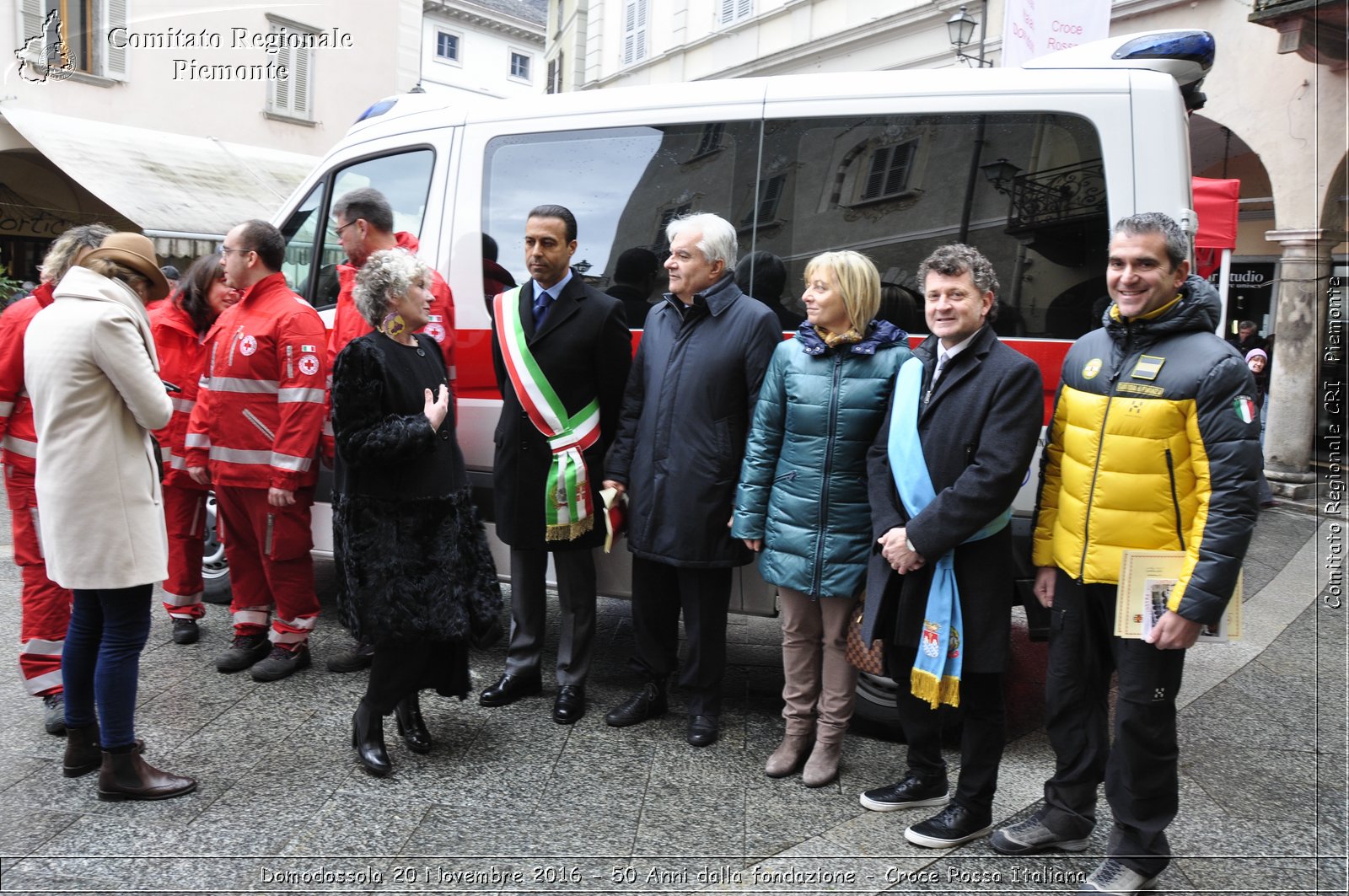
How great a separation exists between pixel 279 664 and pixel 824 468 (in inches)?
103

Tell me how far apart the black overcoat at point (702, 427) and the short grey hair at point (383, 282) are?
0.99 m

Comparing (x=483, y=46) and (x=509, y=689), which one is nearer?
(x=509, y=689)

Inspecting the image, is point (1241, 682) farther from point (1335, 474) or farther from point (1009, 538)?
point (1335, 474)

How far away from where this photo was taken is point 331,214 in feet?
16.7

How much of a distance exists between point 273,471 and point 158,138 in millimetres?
12667

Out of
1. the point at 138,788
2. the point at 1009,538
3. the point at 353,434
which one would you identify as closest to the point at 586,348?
the point at 353,434

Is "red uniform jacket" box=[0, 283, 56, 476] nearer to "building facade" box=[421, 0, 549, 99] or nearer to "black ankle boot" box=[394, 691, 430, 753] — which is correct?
"black ankle boot" box=[394, 691, 430, 753]

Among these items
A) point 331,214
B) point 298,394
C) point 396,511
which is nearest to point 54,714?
point 298,394

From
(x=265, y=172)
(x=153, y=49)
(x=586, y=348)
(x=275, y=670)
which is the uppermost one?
(x=153, y=49)

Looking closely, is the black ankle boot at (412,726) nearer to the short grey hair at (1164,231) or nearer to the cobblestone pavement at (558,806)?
the cobblestone pavement at (558,806)

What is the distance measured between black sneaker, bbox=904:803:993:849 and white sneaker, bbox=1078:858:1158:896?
0.37 meters

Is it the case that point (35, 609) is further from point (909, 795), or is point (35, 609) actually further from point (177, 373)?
point (909, 795)

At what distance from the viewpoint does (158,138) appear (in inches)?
575

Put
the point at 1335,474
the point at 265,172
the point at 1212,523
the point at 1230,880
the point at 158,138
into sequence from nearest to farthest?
1. the point at 1212,523
2. the point at 1230,880
3. the point at 1335,474
4. the point at 158,138
5. the point at 265,172
